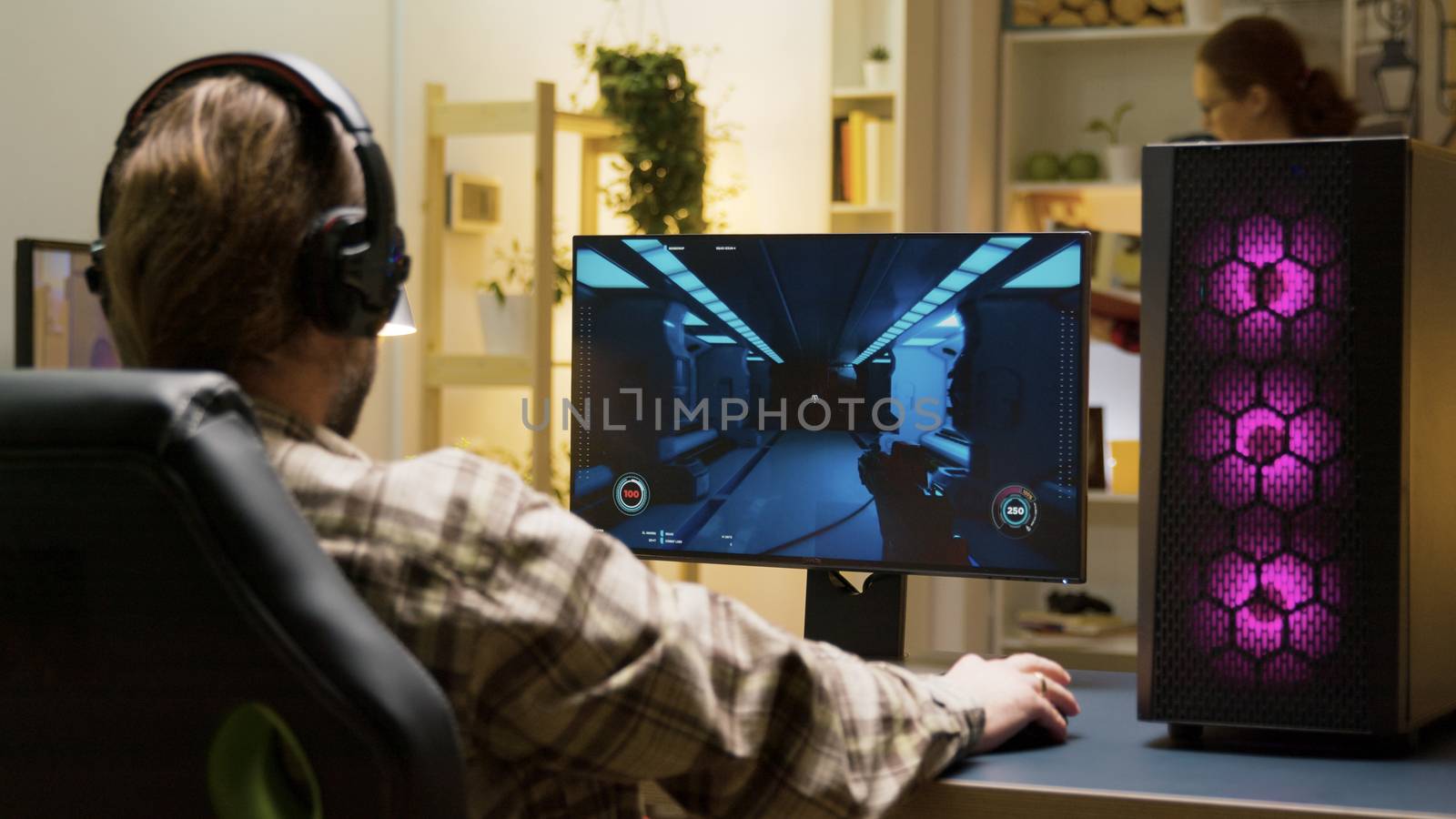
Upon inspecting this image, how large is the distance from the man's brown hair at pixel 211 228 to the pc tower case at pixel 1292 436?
27.0 inches

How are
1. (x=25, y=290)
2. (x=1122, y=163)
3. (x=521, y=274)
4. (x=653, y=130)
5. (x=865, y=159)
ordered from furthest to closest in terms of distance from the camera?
(x=521, y=274) → (x=1122, y=163) → (x=865, y=159) → (x=653, y=130) → (x=25, y=290)

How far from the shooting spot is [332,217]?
86 centimetres

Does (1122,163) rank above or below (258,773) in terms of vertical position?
above

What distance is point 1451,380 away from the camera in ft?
4.20

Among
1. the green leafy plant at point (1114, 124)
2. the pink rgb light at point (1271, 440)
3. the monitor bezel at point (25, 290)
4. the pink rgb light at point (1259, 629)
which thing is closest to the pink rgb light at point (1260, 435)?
the pink rgb light at point (1271, 440)

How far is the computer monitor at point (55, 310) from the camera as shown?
257 cm

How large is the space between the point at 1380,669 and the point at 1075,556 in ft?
1.03

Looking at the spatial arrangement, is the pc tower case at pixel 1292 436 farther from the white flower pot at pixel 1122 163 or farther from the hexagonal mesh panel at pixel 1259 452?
the white flower pot at pixel 1122 163

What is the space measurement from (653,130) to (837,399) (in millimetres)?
2602

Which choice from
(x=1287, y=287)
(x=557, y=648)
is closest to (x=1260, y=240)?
(x=1287, y=287)

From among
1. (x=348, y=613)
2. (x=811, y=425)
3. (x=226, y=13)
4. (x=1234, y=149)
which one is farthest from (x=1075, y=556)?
(x=226, y=13)

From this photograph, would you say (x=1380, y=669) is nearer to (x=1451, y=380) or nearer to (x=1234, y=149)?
(x=1451, y=380)

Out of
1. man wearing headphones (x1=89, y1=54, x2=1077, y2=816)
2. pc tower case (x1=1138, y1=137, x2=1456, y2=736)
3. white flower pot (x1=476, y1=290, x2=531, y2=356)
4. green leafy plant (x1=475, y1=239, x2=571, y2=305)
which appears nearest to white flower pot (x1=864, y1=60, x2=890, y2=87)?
green leafy plant (x1=475, y1=239, x2=571, y2=305)

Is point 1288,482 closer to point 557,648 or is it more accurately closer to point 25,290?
point 557,648
